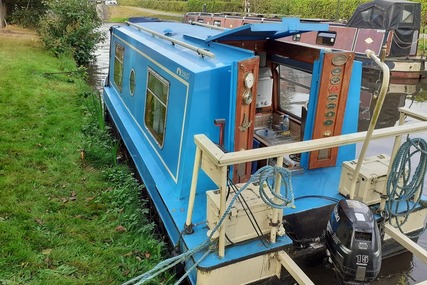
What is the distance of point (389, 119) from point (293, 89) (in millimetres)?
6056

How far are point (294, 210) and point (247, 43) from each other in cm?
220

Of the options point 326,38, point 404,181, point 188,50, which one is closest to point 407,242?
point 404,181

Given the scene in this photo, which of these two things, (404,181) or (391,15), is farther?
(391,15)

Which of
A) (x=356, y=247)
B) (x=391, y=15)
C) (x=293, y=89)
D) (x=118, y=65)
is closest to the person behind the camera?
(x=356, y=247)

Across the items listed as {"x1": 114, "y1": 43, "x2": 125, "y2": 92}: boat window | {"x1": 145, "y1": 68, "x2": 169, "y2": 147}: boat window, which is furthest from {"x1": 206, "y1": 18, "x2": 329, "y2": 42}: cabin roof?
{"x1": 114, "y1": 43, "x2": 125, "y2": 92}: boat window

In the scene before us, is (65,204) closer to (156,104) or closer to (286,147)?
(156,104)

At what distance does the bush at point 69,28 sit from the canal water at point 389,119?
0.92 metres

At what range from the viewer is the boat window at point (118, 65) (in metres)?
6.72

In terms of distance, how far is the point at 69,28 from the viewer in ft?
48.4

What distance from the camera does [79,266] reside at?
3.65 metres

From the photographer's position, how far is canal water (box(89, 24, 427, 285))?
13.2 feet

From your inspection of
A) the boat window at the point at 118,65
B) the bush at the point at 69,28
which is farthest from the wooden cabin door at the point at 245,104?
the bush at the point at 69,28

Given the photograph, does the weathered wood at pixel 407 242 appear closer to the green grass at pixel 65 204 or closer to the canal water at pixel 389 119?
the canal water at pixel 389 119

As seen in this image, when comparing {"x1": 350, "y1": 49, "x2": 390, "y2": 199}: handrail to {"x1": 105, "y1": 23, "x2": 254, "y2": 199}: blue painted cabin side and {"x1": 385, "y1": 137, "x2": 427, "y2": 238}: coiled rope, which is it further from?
{"x1": 105, "y1": 23, "x2": 254, "y2": 199}: blue painted cabin side
